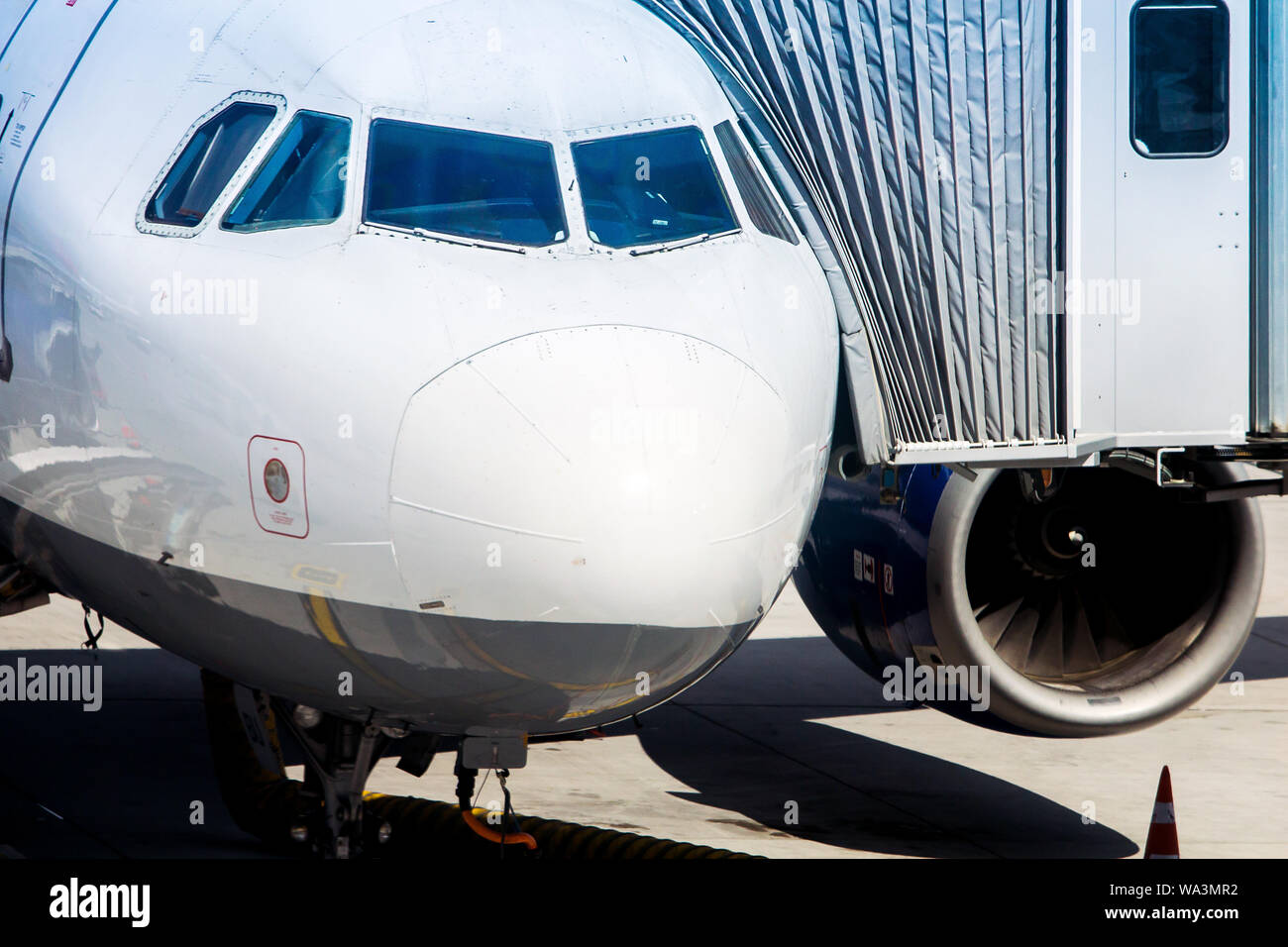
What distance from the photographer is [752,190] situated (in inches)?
238

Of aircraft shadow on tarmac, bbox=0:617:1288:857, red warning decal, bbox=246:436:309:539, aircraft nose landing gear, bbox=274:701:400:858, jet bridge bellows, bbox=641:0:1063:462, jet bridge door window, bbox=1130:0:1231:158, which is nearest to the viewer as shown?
red warning decal, bbox=246:436:309:539

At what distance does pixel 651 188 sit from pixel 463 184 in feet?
2.17

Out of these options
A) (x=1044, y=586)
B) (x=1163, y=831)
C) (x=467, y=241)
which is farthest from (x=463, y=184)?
(x=1044, y=586)

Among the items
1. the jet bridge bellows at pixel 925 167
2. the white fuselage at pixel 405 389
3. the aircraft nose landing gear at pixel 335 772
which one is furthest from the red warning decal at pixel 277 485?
the jet bridge bellows at pixel 925 167

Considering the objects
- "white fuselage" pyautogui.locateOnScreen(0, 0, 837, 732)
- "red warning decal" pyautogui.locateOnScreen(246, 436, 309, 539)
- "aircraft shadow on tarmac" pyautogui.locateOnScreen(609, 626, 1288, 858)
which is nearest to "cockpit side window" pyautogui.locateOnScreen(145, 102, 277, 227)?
"white fuselage" pyautogui.locateOnScreen(0, 0, 837, 732)

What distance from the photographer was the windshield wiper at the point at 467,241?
5.20 metres

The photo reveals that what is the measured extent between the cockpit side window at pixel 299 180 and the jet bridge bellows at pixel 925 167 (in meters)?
2.02

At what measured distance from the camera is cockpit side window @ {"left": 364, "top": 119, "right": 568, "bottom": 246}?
17.3ft

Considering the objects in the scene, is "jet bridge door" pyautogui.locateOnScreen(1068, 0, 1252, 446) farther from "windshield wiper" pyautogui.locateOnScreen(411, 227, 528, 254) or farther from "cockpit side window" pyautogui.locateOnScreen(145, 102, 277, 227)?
"cockpit side window" pyautogui.locateOnScreen(145, 102, 277, 227)

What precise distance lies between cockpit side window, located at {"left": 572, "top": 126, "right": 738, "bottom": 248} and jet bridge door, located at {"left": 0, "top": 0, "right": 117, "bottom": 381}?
1923 millimetres

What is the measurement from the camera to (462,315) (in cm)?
496

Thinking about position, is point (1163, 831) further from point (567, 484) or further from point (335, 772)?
point (567, 484)

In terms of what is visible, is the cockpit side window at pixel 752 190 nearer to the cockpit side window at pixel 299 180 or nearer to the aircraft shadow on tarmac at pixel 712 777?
the cockpit side window at pixel 299 180
